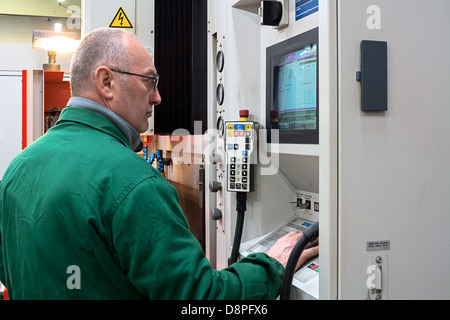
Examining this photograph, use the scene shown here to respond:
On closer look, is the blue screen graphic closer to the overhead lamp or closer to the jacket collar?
the jacket collar

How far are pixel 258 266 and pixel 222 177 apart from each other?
86 centimetres

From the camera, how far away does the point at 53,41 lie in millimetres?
3045

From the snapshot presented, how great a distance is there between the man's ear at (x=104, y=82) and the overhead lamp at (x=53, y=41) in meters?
2.01

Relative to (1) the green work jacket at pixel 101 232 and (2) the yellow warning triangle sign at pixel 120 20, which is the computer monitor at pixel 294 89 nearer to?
(1) the green work jacket at pixel 101 232

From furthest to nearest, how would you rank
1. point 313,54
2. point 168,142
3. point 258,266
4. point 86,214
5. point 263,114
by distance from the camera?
1. point 168,142
2. point 263,114
3. point 313,54
4. point 258,266
5. point 86,214

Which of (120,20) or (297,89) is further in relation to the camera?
(120,20)

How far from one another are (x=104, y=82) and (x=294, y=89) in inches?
28.5

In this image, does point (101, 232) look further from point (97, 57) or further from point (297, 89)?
point (297, 89)

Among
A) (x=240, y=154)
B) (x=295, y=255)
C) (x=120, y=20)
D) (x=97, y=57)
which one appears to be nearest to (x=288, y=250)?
(x=295, y=255)

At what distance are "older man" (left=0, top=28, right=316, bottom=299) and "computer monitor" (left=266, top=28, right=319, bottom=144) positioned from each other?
1.94ft

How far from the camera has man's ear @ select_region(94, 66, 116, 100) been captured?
1162mm

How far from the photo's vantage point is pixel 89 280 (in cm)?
97

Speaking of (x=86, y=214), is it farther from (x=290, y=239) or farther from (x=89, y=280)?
(x=290, y=239)
